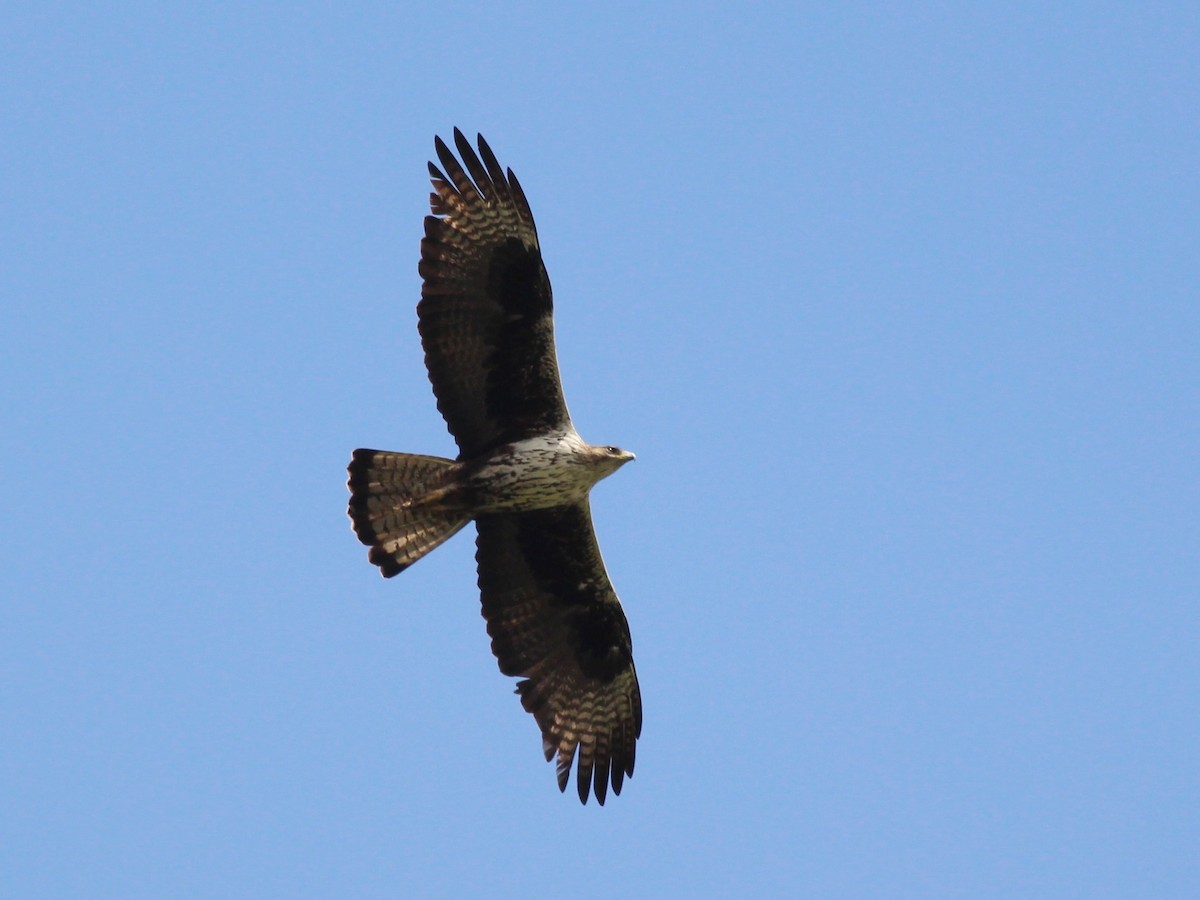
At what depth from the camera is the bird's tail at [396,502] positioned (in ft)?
38.6

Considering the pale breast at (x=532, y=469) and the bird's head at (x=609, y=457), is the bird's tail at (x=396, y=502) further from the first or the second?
the bird's head at (x=609, y=457)

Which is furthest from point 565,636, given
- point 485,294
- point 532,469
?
point 485,294

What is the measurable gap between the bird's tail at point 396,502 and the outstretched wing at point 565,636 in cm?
61

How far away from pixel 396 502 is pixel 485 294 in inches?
63.2

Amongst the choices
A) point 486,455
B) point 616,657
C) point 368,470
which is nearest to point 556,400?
point 486,455

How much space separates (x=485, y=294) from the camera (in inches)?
457

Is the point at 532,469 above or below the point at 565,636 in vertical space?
above

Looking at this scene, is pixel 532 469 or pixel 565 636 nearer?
pixel 532 469

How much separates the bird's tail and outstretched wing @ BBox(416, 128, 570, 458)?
0.52m

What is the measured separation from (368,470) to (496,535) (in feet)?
3.70

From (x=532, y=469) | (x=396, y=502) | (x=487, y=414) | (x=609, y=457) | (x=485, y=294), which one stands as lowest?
(x=396, y=502)

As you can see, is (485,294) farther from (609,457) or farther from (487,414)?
(609,457)

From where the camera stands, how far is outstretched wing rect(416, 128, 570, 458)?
1158cm

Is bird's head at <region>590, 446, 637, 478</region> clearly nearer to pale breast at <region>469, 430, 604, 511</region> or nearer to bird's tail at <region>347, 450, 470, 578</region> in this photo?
pale breast at <region>469, 430, 604, 511</region>
